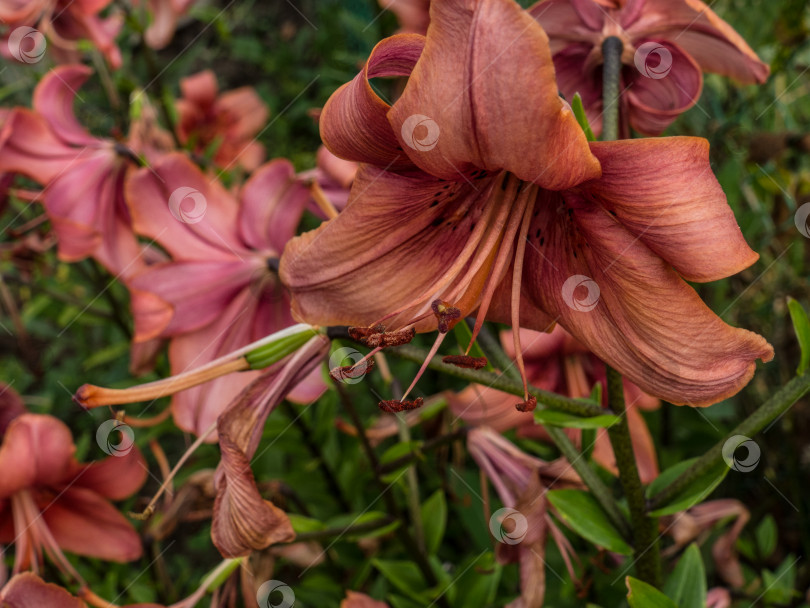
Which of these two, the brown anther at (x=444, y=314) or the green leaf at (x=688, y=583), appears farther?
the green leaf at (x=688, y=583)

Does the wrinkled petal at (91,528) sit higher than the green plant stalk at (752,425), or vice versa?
the green plant stalk at (752,425)

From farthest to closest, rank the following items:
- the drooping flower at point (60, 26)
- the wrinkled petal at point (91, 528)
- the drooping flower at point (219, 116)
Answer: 1. the drooping flower at point (219, 116)
2. the drooping flower at point (60, 26)
3. the wrinkled petal at point (91, 528)

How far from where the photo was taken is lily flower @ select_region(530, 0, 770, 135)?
83 cm

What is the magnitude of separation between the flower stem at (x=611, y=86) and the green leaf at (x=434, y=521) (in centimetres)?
65

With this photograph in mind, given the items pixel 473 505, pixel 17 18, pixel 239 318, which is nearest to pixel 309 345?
pixel 239 318

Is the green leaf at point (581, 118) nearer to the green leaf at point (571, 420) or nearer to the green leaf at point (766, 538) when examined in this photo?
the green leaf at point (571, 420)

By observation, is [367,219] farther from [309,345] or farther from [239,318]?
[239,318]

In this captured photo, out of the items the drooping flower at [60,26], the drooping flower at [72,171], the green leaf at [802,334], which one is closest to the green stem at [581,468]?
the green leaf at [802,334]

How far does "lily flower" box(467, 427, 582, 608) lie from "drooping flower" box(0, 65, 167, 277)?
27.3 inches

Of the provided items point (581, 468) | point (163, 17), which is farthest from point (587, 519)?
point (163, 17)

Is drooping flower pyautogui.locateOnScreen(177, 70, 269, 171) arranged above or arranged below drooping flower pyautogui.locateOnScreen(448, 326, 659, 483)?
above

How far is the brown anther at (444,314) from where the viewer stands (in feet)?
2.04

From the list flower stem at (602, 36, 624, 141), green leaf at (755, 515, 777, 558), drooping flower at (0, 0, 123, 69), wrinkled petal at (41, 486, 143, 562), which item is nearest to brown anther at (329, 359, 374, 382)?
flower stem at (602, 36, 624, 141)

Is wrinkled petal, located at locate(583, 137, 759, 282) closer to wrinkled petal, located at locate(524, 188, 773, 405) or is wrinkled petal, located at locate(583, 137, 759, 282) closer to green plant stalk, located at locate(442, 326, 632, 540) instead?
wrinkled petal, located at locate(524, 188, 773, 405)
